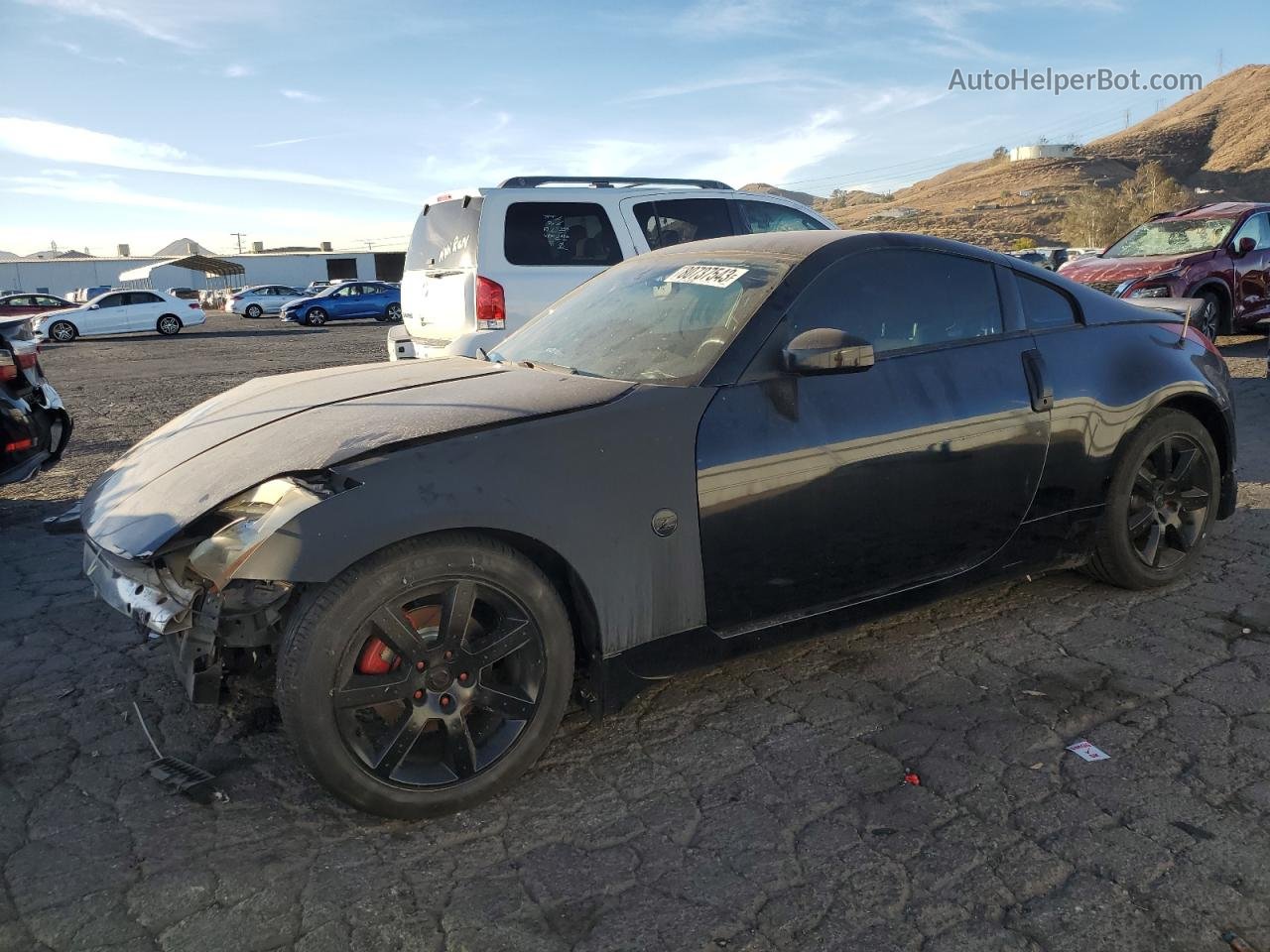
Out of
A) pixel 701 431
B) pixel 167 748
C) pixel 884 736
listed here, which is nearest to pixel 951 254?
pixel 701 431

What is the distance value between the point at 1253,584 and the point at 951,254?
2.10 meters

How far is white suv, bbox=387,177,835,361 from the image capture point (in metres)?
7.31

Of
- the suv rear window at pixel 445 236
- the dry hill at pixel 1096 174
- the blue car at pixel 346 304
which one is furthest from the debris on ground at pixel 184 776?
the dry hill at pixel 1096 174

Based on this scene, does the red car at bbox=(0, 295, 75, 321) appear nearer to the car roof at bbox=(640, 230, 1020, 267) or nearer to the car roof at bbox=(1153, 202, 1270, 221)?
the car roof at bbox=(1153, 202, 1270, 221)

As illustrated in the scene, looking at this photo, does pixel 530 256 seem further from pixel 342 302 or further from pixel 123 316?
pixel 342 302

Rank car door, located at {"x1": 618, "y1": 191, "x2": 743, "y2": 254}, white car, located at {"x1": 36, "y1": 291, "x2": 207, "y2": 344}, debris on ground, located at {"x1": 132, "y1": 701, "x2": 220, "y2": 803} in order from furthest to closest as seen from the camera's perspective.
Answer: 1. white car, located at {"x1": 36, "y1": 291, "x2": 207, "y2": 344}
2. car door, located at {"x1": 618, "y1": 191, "x2": 743, "y2": 254}
3. debris on ground, located at {"x1": 132, "y1": 701, "x2": 220, "y2": 803}

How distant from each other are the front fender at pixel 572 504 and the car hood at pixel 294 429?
0.24ft

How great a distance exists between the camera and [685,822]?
262cm

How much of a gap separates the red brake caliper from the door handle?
230 centimetres

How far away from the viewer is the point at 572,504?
2.72m

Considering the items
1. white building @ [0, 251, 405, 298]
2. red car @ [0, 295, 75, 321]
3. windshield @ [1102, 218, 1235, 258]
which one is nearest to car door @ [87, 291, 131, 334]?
→ red car @ [0, 295, 75, 321]

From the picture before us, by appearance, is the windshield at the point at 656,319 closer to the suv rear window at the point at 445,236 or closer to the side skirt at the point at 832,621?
the side skirt at the point at 832,621

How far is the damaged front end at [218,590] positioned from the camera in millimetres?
2490

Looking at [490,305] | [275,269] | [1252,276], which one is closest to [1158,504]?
[490,305]
